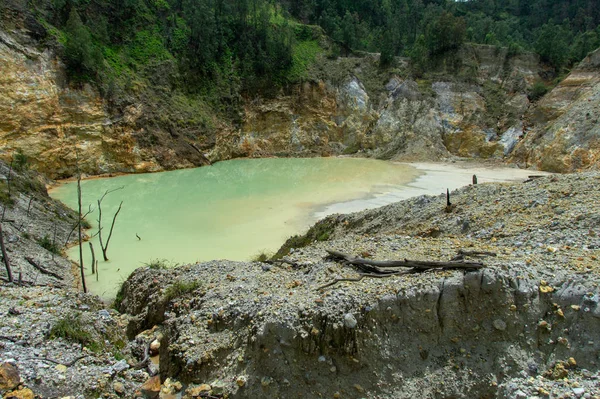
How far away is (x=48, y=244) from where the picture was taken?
13281 millimetres

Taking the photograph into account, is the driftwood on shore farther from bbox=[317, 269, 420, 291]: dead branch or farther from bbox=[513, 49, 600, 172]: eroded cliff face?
bbox=[513, 49, 600, 172]: eroded cliff face

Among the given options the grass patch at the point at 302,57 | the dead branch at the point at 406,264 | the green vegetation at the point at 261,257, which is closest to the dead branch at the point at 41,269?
the green vegetation at the point at 261,257

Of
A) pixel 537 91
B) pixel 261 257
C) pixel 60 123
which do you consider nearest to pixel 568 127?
pixel 537 91

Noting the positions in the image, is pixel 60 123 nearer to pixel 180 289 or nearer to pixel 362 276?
pixel 180 289

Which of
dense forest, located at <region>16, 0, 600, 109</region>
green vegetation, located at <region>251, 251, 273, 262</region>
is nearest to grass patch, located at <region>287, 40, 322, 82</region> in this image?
dense forest, located at <region>16, 0, 600, 109</region>

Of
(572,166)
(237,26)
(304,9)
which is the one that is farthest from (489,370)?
(304,9)

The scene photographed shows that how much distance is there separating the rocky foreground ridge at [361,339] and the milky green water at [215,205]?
708cm

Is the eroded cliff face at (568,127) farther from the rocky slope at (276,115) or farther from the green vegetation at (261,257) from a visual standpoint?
the green vegetation at (261,257)

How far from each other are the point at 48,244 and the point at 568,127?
110ft

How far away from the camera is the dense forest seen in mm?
30453

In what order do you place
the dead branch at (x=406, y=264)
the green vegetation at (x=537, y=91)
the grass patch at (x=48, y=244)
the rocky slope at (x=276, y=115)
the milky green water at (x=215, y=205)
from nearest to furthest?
the dead branch at (x=406, y=264), the grass patch at (x=48, y=244), the milky green water at (x=215, y=205), the rocky slope at (x=276, y=115), the green vegetation at (x=537, y=91)

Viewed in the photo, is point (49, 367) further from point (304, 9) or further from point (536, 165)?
point (304, 9)

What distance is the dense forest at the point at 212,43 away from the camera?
99.9ft

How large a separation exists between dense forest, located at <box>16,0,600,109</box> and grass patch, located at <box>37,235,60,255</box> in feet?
66.9
